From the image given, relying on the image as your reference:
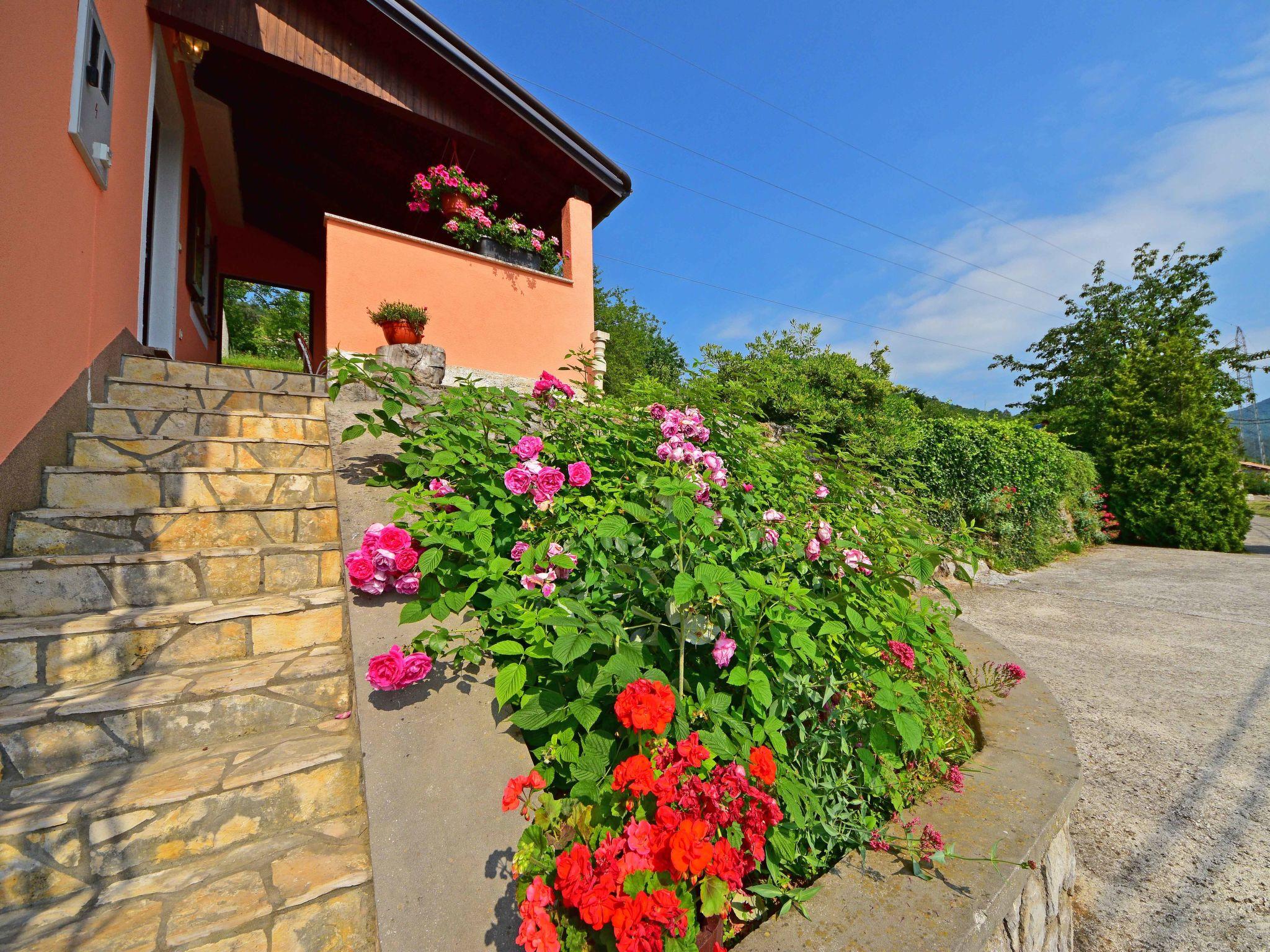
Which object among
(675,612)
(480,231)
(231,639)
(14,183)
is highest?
(480,231)

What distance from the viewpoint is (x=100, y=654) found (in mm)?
1707

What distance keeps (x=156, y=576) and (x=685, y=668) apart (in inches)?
78.9

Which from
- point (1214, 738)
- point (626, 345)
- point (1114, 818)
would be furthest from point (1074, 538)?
point (626, 345)

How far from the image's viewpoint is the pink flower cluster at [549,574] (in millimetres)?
1494

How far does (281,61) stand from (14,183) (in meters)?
3.57

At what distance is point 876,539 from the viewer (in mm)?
1867

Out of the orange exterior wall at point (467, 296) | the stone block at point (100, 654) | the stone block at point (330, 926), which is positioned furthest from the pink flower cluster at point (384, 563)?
the orange exterior wall at point (467, 296)

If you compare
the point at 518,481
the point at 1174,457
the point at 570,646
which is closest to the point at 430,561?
the point at 518,481

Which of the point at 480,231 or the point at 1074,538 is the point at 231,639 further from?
the point at 1074,538

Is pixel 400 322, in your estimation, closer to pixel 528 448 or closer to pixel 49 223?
pixel 49 223

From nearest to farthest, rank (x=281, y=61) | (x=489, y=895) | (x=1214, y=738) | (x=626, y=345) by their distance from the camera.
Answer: (x=489, y=895) < (x=1214, y=738) < (x=281, y=61) < (x=626, y=345)

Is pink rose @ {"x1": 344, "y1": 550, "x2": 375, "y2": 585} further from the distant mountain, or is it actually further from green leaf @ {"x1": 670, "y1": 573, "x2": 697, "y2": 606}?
the distant mountain

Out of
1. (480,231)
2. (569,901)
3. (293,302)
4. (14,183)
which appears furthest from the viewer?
(293,302)

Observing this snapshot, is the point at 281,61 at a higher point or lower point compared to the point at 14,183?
higher
